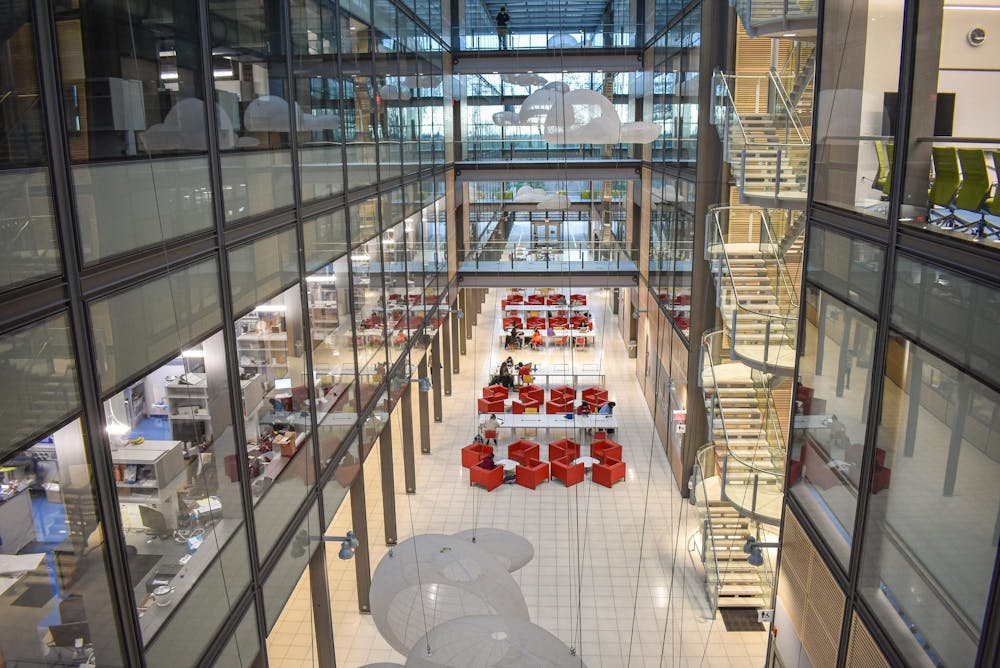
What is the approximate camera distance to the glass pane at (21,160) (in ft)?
8.88

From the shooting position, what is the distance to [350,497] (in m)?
9.05

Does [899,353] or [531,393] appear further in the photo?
[531,393]

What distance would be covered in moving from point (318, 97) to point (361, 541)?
17.4 feet

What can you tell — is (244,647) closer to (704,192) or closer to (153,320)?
(153,320)

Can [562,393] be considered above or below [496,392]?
below

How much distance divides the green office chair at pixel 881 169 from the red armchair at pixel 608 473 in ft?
29.9

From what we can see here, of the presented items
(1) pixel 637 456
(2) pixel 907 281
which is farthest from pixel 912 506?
(1) pixel 637 456

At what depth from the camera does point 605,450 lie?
44.8 feet

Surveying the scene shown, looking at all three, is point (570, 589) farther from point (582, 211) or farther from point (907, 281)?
point (582, 211)

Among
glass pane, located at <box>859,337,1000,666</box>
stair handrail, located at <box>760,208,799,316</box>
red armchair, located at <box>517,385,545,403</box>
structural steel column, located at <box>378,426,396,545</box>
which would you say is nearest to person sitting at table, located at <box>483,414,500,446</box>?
red armchair, located at <box>517,385,545,403</box>

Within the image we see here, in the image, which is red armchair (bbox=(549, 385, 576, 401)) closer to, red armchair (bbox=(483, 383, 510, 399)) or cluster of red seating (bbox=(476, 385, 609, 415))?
cluster of red seating (bbox=(476, 385, 609, 415))

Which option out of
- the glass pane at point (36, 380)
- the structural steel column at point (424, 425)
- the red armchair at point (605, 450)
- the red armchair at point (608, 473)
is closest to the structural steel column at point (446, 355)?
the structural steel column at point (424, 425)

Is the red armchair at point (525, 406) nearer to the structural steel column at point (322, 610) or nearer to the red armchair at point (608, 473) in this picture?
the red armchair at point (608, 473)

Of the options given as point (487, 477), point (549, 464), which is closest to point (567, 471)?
point (549, 464)
